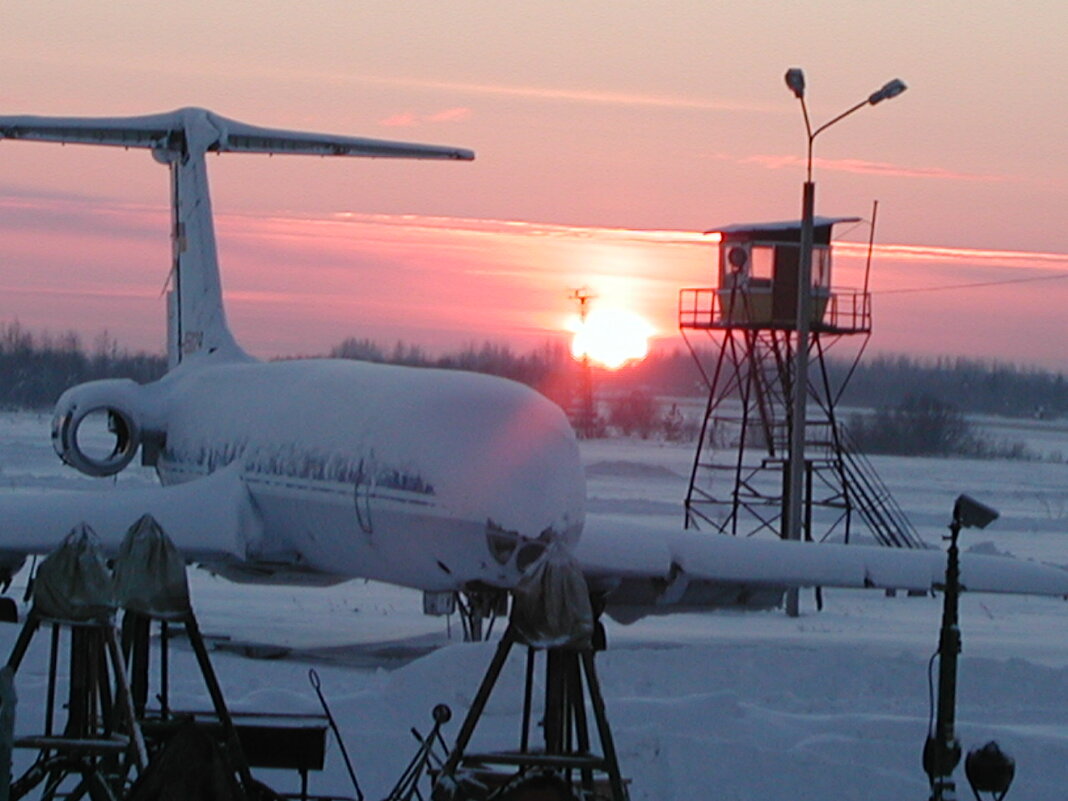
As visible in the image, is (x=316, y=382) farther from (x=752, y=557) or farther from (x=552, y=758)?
(x=552, y=758)

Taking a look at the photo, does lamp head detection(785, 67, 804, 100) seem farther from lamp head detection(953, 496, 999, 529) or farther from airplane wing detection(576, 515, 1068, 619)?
lamp head detection(953, 496, 999, 529)

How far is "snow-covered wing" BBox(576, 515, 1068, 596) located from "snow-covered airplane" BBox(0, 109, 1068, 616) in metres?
0.03

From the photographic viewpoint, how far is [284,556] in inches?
855

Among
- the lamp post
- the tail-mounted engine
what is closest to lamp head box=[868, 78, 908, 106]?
the lamp post

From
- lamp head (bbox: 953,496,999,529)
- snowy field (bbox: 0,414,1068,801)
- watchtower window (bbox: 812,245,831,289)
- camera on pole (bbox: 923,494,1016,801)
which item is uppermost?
watchtower window (bbox: 812,245,831,289)

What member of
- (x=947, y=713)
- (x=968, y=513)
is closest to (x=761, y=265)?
(x=968, y=513)

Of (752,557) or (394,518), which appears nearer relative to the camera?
(394,518)

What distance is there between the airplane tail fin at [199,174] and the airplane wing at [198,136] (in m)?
0.01

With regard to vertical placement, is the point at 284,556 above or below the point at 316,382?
below

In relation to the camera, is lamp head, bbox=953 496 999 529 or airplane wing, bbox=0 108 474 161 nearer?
lamp head, bbox=953 496 999 529

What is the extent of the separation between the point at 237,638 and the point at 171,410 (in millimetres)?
6726

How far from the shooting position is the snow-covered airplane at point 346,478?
18031 mm

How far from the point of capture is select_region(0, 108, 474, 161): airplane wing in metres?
25.3

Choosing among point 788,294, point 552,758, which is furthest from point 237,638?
point 788,294
